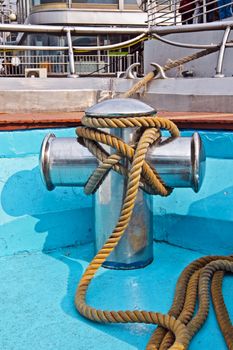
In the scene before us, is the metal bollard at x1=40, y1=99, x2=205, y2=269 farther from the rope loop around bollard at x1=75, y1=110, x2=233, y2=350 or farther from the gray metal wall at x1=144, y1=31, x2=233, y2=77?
the gray metal wall at x1=144, y1=31, x2=233, y2=77

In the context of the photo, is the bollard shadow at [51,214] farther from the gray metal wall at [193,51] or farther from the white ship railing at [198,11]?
the gray metal wall at [193,51]

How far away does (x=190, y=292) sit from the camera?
5.40ft

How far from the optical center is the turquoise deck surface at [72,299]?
1.41 m

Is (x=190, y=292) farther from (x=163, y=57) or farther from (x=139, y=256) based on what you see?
(x=163, y=57)

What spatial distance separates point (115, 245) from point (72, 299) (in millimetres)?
255

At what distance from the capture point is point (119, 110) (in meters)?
1.74

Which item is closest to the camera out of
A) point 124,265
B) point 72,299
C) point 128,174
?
point 72,299

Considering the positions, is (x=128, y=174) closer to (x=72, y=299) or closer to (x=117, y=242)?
(x=117, y=242)

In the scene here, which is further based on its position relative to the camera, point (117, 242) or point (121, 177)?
point (121, 177)

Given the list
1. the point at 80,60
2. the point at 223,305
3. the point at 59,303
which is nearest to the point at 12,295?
the point at 59,303

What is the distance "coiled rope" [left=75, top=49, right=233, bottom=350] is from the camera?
145cm

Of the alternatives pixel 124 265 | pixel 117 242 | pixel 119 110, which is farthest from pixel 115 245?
pixel 119 110

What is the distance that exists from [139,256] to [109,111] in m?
0.63

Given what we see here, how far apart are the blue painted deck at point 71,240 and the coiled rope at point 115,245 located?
47 mm
